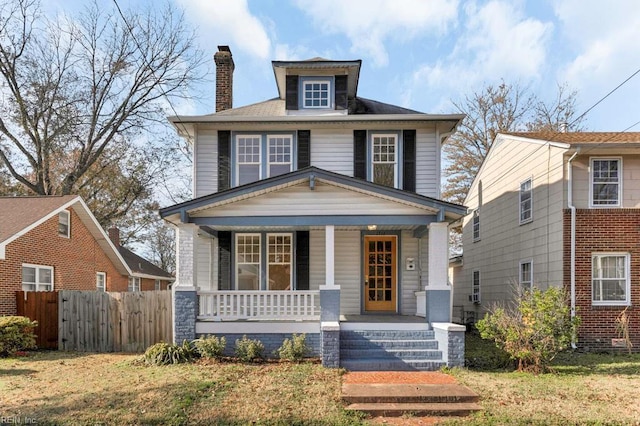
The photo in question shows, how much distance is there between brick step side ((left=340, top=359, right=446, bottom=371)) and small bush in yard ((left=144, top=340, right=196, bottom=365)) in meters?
3.27

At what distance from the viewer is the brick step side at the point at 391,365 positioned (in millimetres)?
8734

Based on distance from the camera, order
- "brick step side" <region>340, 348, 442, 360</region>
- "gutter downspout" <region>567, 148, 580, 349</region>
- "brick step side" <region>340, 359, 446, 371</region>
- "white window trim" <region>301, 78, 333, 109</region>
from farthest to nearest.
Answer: "white window trim" <region>301, 78, 333, 109</region> < "gutter downspout" <region>567, 148, 580, 349</region> < "brick step side" <region>340, 348, 442, 360</region> < "brick step side" <region>340, 359, 446, 371</region>

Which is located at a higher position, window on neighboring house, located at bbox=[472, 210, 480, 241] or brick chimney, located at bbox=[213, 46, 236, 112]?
brick chimney, located at bbox=[213, 46, 236, 112]

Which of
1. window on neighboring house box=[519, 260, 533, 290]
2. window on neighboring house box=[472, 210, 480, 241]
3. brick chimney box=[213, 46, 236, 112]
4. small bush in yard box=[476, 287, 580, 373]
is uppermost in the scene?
brick chimney box=[213, 46, 236, 112]

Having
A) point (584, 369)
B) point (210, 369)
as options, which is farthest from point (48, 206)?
point (584, 369)

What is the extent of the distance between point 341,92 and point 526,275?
25.3ft

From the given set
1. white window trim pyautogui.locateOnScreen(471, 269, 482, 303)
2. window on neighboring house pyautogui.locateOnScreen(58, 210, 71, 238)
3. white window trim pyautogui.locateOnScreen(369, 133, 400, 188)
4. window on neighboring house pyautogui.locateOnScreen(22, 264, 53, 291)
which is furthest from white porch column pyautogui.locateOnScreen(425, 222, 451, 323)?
window on neighboring house pyautogui.locateOnScreen(58, 210, 71, 238)

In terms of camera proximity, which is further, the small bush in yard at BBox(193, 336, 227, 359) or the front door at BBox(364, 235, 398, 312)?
the front door at BBox(364, 235, 398, 312)

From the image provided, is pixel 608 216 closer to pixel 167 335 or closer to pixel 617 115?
pixel 617 115

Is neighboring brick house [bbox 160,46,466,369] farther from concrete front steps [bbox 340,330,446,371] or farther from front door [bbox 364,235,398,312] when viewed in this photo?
concrete front steps [bbox 340,330,446,371]

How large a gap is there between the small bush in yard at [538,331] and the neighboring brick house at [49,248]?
12636mm

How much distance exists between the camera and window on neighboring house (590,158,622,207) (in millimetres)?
11266

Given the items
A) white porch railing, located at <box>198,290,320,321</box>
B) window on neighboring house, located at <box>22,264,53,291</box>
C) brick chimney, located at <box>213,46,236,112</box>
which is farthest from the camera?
brick chimney, located at <box>213,46,236,112</box>

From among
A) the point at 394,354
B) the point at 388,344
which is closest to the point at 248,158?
the point at 388,344
